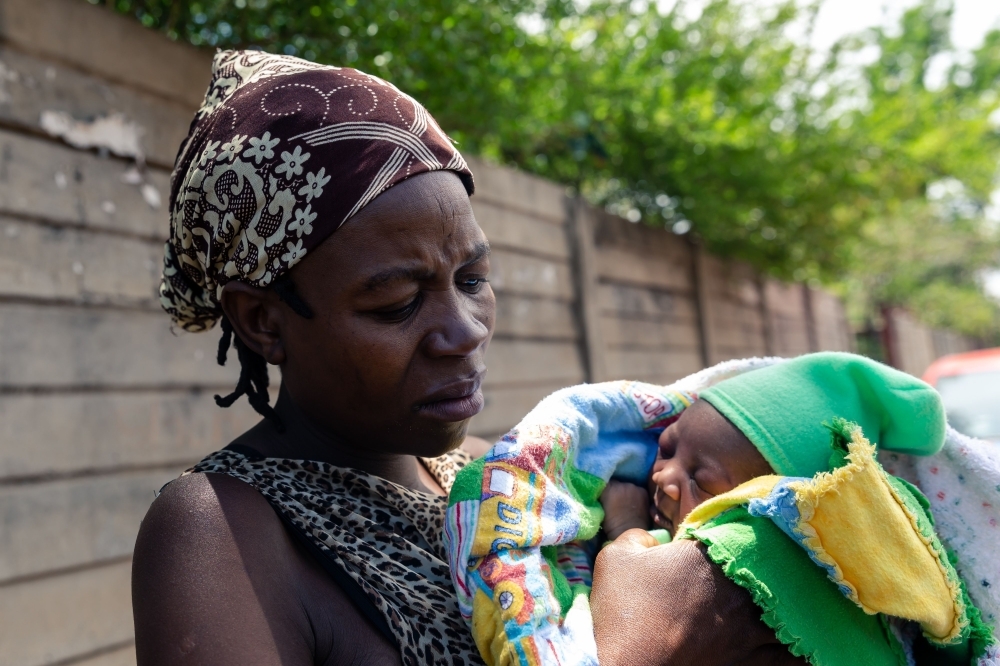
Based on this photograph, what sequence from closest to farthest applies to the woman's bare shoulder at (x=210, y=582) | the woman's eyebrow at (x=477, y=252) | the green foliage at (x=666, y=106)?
the woman's bare shoulder at (x=210, y=582)
the woman's eyebrow at (x=477, y=252)
the green foliage at (x=666, y=106)

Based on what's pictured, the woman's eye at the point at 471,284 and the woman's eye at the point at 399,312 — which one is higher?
the woman's eye at the point at 471,284

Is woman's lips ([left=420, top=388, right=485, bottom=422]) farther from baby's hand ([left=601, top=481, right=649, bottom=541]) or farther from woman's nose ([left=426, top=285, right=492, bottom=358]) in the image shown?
baby's hand ([left=601, top=481, right=649, bottom=541])

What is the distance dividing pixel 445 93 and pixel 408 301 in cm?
303

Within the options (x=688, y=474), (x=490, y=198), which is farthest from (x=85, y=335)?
(x=490, y=198)

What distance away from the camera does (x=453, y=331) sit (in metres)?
1.40

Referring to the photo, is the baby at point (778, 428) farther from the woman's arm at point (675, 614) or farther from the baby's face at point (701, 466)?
the woman's arm at point (675, 614)

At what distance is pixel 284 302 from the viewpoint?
1401 millimetres

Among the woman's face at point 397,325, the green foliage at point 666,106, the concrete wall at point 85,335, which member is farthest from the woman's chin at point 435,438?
the green foliage at point 666,106

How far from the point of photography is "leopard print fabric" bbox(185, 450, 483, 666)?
1.31 meters

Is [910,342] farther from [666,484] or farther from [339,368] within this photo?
[339,368]

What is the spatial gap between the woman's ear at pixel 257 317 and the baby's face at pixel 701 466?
0.78 meters

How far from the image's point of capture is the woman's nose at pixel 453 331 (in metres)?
1.39

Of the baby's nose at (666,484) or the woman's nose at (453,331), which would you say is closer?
the woman's nose at (453,331)

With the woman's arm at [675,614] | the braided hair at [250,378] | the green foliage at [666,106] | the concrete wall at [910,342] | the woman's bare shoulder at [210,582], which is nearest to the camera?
the woman's bare shoulder at [210,582]
